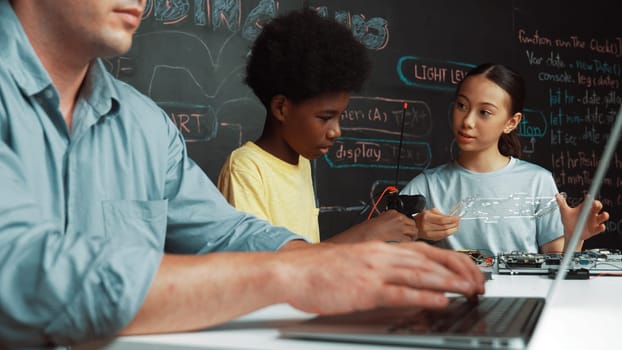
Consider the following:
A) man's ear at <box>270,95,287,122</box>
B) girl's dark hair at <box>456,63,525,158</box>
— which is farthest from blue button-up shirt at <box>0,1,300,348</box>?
girl's dark hair at <box>456,63,525,158</box>

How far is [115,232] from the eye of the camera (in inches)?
46.2

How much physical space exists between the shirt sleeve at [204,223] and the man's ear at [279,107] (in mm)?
873

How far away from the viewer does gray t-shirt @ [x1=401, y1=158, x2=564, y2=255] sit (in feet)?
8.17

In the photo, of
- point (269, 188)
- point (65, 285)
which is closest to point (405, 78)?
point (269, 188)

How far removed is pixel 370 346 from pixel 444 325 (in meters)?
0.09

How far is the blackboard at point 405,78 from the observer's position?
2.91 metres

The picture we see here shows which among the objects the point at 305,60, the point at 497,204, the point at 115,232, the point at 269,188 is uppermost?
the point at 305,60

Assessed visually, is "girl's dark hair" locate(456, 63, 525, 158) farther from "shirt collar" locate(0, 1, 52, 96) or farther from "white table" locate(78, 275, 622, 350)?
"shirt collar" locate(0, 1, 52, 96)

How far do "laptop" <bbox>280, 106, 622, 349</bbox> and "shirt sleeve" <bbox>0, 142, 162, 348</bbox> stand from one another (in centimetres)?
17

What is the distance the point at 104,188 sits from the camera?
46.0 inches

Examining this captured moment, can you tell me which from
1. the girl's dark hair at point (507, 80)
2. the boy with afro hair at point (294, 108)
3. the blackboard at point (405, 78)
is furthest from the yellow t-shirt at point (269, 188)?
the girl's dark hair at point (507, 80)

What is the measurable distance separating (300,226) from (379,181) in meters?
1.44

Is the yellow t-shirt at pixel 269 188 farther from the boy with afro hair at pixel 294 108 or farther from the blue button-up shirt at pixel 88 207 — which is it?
the blue button-up shirt at pixel 88 207

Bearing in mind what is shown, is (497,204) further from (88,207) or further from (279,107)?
(88,207)
